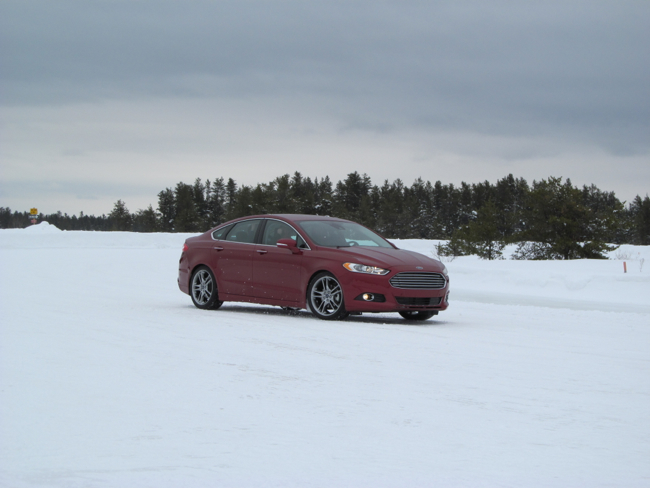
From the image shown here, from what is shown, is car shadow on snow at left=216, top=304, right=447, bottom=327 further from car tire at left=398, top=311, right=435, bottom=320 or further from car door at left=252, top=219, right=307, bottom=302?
car door at left=252, top=219, right=307, bottom=302

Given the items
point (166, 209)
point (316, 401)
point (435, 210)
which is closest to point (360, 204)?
point (435, 210)

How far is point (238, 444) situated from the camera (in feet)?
15.2

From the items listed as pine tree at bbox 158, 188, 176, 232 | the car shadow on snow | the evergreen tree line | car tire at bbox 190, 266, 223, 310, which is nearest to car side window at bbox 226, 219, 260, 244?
car tire at bbox 190, 266, 223, 310

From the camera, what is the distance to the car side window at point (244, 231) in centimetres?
1287

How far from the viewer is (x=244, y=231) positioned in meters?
13.0

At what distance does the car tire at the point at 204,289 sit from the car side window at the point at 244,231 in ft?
2.36

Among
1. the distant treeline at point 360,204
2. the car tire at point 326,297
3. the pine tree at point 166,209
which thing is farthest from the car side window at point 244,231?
the pine tree at point 166,209

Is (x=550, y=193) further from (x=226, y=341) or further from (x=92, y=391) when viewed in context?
(x=92, y=391)

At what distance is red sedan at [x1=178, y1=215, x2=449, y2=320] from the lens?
11156 mm

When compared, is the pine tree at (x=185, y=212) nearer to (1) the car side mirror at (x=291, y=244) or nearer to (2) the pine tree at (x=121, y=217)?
(2) the pine tree at (x=121, y=217)

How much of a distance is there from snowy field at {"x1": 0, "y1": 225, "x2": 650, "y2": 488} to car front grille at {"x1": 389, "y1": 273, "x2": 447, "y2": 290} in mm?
595

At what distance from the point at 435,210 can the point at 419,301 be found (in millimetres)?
118642

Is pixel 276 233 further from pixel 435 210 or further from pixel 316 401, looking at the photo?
pixel 435 210

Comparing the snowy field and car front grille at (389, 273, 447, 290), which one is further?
car front grille at (389, 273, 447, 290)
